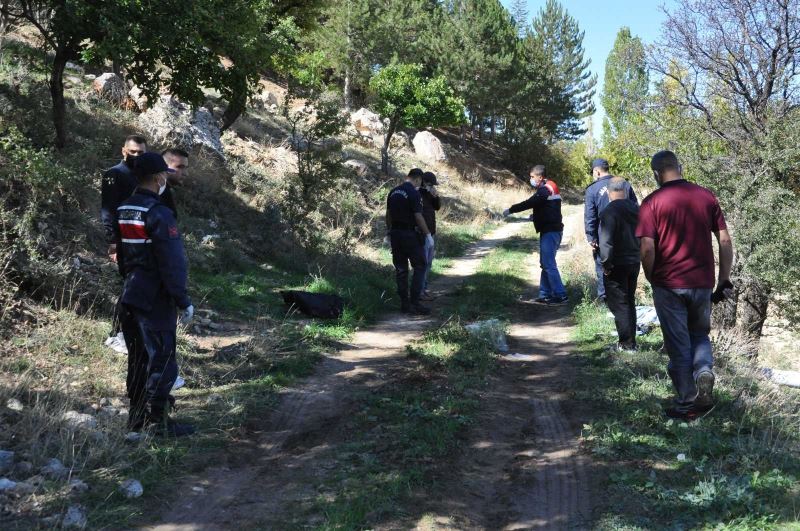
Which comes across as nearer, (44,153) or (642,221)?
(642,221)

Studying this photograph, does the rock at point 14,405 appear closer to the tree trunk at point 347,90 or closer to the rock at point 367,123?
the rock at point 367,123

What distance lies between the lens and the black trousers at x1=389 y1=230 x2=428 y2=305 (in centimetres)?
969

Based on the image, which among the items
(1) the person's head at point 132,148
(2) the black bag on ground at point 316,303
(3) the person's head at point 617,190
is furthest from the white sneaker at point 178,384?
(3) the person's head at point 617,190

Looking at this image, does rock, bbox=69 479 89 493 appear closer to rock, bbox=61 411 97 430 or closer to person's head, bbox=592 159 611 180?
rock, bbox=61 411 97 430

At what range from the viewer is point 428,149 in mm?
38062

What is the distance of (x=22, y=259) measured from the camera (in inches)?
271

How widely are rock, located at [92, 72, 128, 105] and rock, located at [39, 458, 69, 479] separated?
1241 centimetres

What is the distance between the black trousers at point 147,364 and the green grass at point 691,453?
10.2 feet

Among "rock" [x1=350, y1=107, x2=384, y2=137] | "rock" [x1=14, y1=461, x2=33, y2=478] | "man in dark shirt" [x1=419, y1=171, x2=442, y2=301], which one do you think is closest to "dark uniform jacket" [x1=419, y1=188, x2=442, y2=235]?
"man in dark shirt" [x1=419, y1=171, x2=442, y2=301]

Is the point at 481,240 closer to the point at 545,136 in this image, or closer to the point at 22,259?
the point at 22,259

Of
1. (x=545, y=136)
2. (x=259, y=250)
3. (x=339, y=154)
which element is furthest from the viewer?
(x=545, y=136)

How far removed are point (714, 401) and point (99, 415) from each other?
189 inches

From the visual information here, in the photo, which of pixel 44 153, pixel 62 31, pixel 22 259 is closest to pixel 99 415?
pixel 22 259

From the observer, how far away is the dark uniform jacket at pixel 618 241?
7.15 meters
